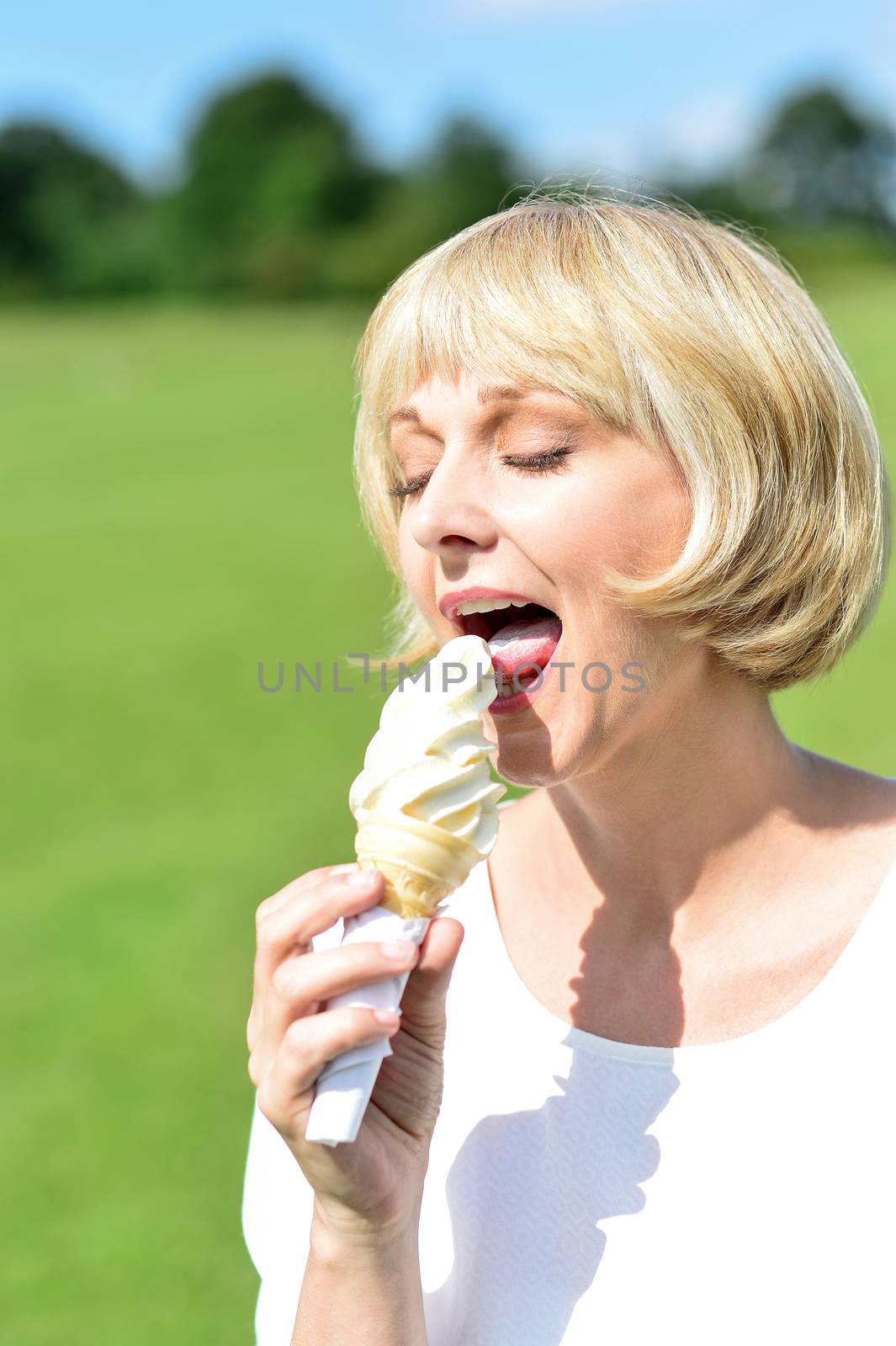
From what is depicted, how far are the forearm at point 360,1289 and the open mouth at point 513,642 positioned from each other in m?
0.88

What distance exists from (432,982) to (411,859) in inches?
7.1

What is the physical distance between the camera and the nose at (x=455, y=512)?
2123mm

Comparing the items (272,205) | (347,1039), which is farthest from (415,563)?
(272,205)

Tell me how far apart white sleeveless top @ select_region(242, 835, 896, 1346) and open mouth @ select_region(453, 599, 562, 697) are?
54 cm

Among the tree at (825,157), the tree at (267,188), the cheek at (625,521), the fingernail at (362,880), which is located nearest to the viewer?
the fingernail at (362,880)

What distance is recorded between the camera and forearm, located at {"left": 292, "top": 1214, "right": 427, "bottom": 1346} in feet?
6.43

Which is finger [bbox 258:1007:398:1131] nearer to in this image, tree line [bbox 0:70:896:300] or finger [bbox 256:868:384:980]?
finger [bbox 256:868:384:980]

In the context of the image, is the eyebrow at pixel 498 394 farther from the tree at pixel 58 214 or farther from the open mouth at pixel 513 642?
the tree at pixel 58 214

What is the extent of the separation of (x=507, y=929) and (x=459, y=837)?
1.91ft

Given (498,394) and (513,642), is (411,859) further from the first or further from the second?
(498,394)

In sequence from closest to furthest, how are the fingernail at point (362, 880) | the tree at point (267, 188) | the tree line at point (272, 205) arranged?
the fingernail at point (362, 880) < the tree line at point (272, 205) < the tree at point (267, 188)

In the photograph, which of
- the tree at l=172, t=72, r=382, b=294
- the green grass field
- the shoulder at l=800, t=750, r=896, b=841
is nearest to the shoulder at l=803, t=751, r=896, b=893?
the shoulder at l=800, t=750, r=896, b=841

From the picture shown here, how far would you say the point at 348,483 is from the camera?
79.0 feet

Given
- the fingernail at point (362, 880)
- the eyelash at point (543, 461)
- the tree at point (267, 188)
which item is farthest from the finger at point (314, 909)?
the tree at point (267, 188)
